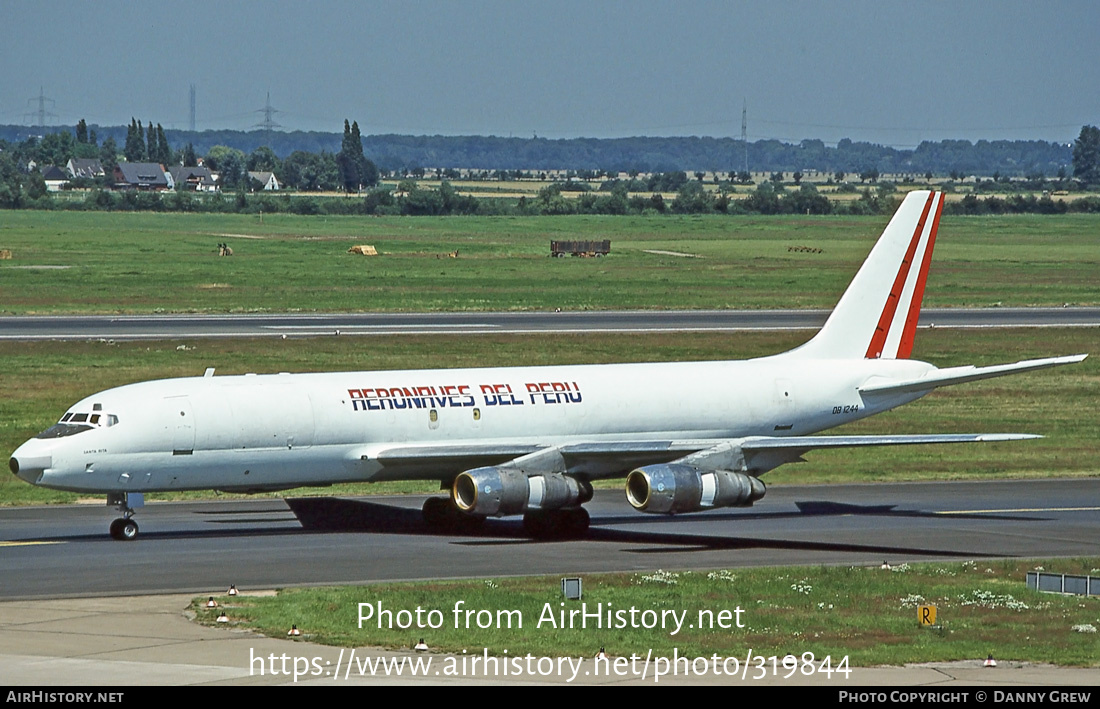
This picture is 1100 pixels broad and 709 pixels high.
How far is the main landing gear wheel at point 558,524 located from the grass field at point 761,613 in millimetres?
6574

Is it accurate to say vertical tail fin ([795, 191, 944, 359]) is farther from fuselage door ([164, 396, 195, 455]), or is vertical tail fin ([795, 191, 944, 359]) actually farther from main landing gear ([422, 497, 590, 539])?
fuselage door ([164, 396, 195, 455])

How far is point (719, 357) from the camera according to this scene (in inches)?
3071

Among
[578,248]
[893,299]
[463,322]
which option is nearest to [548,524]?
[893,299]

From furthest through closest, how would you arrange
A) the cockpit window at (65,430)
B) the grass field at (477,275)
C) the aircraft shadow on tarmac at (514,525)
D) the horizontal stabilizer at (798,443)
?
1. the grass field at (477,275)
2. the horizontal stabilizer at (798,443)
3. the aircraft shadow on tarmac at (514,525)
4. the cockpit window at (65,430)

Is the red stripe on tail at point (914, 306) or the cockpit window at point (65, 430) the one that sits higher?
the red stripe on tail at point (914, 306)

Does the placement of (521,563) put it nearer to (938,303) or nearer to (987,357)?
(987,357)

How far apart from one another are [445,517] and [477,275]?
95.1m

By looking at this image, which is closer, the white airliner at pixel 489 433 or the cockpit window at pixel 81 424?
the cockpit window at pixel 81 424

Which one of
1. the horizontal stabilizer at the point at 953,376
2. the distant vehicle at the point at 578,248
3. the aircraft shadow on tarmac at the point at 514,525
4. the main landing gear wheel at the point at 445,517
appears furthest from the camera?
the distant vehicle at the point at 578,248

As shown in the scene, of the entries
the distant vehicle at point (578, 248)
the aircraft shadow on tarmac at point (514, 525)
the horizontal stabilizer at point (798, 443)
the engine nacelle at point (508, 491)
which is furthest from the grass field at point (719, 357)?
the distant vehicle at point (578, 248)

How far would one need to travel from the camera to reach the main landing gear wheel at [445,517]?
42.1m

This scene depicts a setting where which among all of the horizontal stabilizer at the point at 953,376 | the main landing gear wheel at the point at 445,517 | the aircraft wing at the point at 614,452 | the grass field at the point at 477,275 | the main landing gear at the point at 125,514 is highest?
the horizontal stabilizer at the point at 953,376

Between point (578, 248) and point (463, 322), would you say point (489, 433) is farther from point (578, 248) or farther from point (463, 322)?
point (578, 248)

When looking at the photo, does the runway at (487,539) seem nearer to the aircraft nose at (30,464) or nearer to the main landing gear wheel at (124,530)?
the main landing gear wheel at (124,530)
